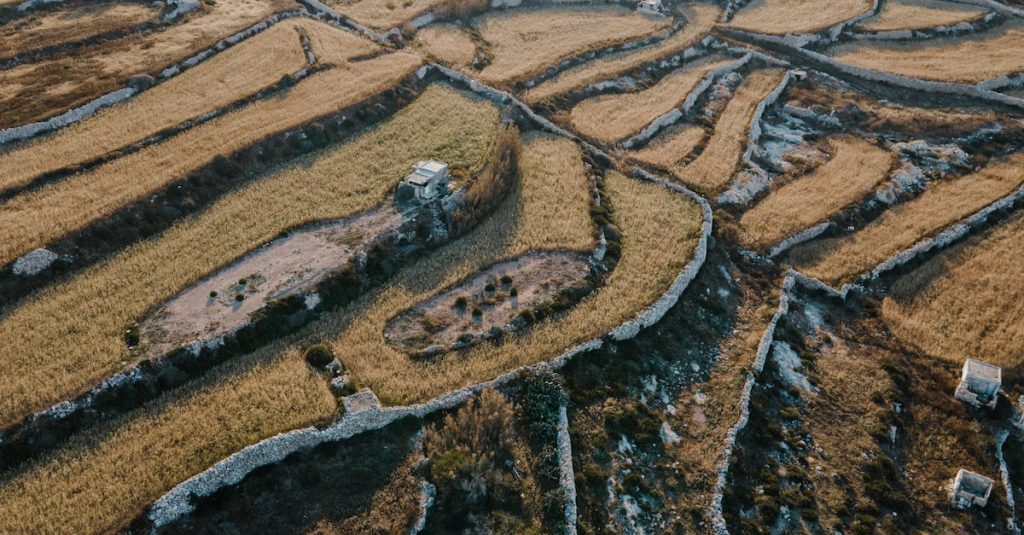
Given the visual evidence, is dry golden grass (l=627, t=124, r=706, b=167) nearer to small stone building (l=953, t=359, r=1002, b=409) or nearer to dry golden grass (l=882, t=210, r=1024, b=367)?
dry golden grass (l=882, t=210, r=1024, b=367)

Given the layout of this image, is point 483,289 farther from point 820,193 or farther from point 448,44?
point 448,44

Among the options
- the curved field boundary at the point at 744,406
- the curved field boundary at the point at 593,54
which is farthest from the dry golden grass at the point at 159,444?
the curved field boundary at the point at 593,54

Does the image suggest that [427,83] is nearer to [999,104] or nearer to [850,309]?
[850,309]

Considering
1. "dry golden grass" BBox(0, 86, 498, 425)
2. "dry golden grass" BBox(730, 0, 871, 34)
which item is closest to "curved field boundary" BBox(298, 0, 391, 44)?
Answer: "dry golden grass" BBox(0, 86, 498, 425)

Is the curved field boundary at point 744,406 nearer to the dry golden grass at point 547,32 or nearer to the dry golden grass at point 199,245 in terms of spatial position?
the dry golden grass at point 199,245

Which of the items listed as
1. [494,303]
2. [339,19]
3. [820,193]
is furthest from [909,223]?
[339,19]
